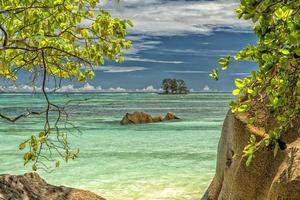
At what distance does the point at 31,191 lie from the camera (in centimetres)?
666

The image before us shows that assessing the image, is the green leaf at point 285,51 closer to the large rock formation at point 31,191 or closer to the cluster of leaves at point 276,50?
the cluster of leaves at point 276,50

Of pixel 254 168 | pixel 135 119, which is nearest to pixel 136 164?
pixel 254 168

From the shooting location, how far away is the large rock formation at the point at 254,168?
497 centimetres

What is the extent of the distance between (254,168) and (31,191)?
129 inches

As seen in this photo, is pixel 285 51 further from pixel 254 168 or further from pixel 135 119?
pixel 135 119

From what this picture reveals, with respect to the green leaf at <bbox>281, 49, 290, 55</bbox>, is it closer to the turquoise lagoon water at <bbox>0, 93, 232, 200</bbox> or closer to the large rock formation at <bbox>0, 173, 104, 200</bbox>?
the turquoise lagoon water at <bbox>0, 93, 232, 200</bbox>

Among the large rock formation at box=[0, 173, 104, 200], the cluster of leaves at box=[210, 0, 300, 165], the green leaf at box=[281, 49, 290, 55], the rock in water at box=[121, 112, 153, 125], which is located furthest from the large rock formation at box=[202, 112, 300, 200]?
the rock in water at box=[121, 112, 153, 125]

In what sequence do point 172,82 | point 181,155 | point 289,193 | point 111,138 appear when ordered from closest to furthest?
point 289,193 → point 181,155 → point 111,138 → point 172,82

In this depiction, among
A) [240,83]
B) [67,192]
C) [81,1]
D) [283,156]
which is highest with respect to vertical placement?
[81,1]

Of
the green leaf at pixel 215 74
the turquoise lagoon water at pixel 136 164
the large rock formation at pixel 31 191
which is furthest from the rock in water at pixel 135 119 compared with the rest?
the green leaf at pixel 215 74

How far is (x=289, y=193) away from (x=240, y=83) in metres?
1.78

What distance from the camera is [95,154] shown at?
69.6 ft

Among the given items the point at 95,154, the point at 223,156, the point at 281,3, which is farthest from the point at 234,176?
the point at 95,154

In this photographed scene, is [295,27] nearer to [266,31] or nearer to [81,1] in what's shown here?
[266,31]
